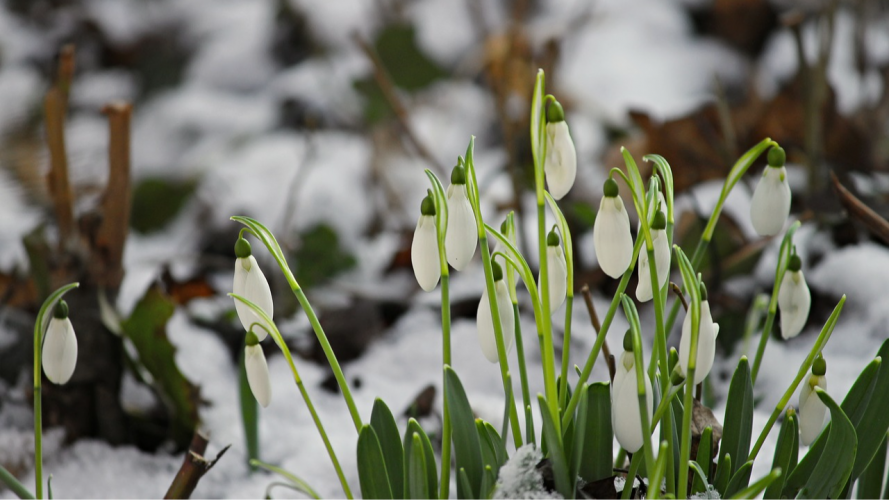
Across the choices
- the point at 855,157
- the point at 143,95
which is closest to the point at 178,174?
the point at 143,95

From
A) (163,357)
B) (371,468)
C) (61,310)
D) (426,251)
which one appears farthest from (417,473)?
(163,357)

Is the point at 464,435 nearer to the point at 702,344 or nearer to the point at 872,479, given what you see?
the point at 702,344

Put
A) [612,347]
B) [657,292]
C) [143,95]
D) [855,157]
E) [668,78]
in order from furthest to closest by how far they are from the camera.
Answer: [143,95]
[668,78]
[855,157]
[612,347]
[657,292]

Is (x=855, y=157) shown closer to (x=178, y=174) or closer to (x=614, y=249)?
(x=614, y=249)

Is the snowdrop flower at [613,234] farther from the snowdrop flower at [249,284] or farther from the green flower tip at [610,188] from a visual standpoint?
the snowdrop flower at [249,284]

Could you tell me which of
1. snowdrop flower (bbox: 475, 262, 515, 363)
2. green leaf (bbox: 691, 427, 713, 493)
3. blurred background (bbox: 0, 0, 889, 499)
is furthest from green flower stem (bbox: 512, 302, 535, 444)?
blurred background (bbox: 0, 0, 889, 499)

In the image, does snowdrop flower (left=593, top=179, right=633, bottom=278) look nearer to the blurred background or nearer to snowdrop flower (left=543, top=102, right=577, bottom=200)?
snowdrop flower (left=543, top=102, right=577, bottom=200)
